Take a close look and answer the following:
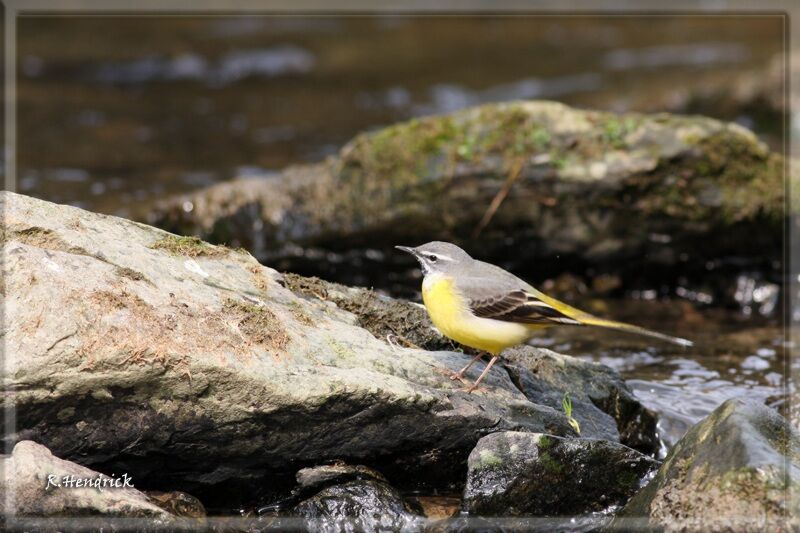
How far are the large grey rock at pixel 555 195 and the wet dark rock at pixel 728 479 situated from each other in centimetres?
506

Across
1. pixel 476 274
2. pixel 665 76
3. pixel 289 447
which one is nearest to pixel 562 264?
pixel 476 274

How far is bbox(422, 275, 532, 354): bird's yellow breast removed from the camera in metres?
6.48

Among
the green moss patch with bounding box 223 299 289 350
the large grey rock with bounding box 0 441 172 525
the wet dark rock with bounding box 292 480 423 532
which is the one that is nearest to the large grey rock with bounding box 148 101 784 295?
the green moss patch with bounding box 223 299 289 350

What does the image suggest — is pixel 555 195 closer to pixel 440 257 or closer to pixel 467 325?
pixel 440 257

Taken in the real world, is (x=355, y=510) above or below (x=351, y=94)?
below

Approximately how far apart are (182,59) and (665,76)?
430 inches

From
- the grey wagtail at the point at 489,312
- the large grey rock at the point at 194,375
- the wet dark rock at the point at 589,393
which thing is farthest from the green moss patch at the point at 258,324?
the wet dark rock at the point at 589,393

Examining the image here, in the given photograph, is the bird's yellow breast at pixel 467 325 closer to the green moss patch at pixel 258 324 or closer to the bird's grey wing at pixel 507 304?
the bird's grey wing at pixel 507 304

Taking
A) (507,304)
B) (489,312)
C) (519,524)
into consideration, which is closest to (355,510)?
(519,524)

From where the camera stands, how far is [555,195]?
414 inches

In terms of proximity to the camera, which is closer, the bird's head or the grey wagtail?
the grey wagtail

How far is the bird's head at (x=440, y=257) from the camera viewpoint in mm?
6961

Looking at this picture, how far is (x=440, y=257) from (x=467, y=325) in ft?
2.45

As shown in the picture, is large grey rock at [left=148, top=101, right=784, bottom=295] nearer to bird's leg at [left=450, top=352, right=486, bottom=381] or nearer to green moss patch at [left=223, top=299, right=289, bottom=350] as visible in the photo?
bird's leg at [left=450, top=352, right=486, bottom=381]
